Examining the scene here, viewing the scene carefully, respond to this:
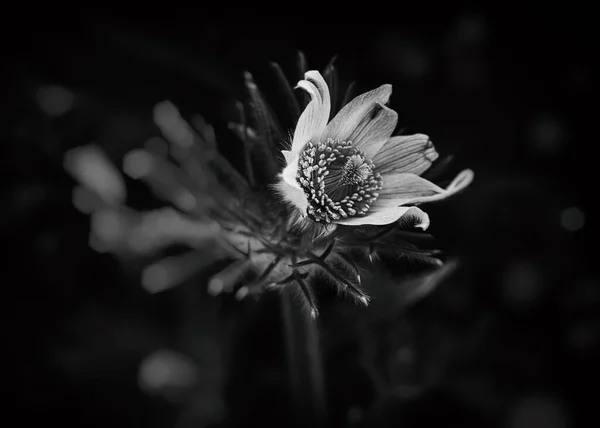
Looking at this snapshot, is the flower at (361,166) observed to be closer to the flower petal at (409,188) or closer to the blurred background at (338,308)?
the flower petal at (409,188)

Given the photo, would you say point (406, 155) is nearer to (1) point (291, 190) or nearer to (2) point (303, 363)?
(1) point (291, 190)

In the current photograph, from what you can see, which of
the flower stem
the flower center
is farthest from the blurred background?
the flower center

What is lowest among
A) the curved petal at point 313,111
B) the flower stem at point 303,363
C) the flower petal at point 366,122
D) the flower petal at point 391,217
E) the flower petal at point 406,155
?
the flower stem at point 303,363

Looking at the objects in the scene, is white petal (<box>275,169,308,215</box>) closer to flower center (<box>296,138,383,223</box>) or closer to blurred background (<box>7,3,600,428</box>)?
flower center (<box>296,138,383,223</box>)

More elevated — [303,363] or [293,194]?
[293,194]

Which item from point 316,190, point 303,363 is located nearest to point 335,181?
point 316,190

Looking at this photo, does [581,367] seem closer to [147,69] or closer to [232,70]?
[232,70]

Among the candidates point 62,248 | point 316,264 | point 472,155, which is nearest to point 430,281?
point 316,264

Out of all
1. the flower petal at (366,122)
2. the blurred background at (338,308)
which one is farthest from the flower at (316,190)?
the blurred background at (338,308)
